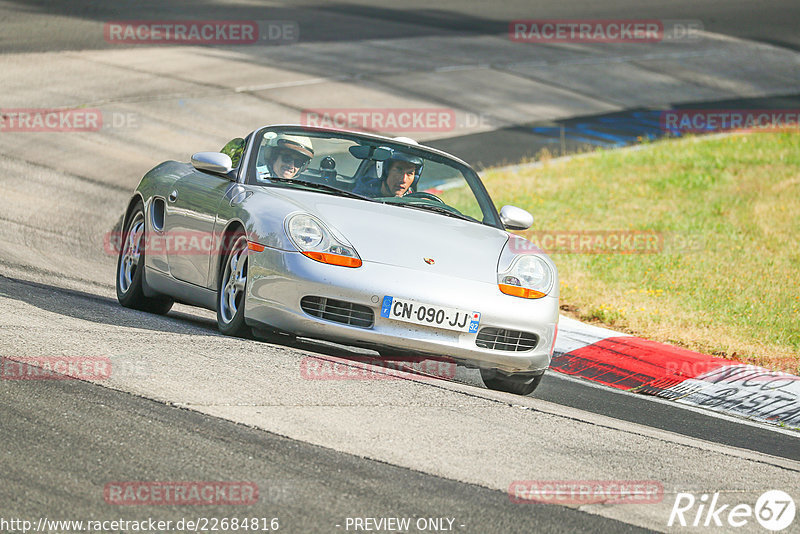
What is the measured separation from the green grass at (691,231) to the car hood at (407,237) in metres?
3.01

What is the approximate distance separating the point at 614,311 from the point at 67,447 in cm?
658

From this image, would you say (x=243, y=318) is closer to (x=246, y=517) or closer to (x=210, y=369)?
(x=210, y=369)

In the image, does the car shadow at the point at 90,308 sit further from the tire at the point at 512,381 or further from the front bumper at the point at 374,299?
the tire at the point at 512,381

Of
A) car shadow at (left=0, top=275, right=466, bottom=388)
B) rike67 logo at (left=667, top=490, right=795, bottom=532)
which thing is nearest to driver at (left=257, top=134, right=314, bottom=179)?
car shadow at (left=0, top=275, right=466, bottom=388)

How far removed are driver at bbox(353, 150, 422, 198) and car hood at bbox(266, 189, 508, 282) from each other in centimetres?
30

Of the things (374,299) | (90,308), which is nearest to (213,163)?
(90,308)

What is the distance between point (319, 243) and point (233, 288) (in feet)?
2.40

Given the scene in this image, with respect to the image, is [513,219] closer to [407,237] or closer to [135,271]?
[407,237]

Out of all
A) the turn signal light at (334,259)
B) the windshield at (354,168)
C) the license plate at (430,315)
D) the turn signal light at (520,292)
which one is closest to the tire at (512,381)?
the turn signal light at (520,292)

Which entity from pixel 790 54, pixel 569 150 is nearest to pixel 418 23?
pixel 790 54

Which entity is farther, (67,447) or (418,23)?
(418,23)

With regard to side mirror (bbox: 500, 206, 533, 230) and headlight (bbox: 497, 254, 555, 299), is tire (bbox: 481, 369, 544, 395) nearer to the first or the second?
headlight (bbox: 497, 254, 555, 299)

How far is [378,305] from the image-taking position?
657 cm

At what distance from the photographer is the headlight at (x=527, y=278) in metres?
6.96
